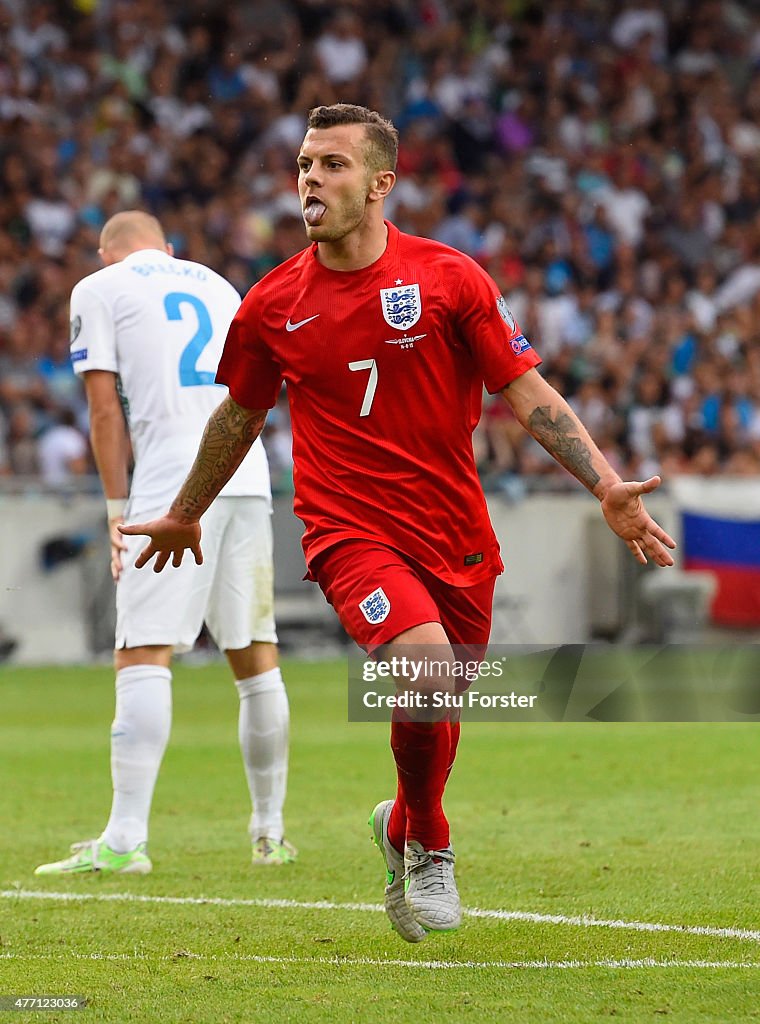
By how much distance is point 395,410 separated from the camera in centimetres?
505

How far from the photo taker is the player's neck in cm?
514

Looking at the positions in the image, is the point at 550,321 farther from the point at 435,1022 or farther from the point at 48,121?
the point at 435,1022

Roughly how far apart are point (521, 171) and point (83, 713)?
1099 centimetres

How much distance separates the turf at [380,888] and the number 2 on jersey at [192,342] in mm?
1901

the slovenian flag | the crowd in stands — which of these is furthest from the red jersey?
the slovenian flag

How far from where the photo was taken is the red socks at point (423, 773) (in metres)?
4.89

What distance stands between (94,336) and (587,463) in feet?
8.87

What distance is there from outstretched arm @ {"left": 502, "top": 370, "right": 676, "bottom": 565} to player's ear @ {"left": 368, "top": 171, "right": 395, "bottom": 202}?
0.72 meters

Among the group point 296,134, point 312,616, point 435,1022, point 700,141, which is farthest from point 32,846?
point 700,141

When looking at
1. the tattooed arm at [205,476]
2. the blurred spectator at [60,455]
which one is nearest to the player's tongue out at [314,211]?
the tattooed arm at [205,476]

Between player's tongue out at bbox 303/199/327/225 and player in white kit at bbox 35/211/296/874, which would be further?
player in white kit at bbox 35/211/296/874

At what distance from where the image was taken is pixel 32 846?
7.22 meters

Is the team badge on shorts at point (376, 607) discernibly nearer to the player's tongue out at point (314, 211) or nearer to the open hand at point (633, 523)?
the open hand at point (633, 523)

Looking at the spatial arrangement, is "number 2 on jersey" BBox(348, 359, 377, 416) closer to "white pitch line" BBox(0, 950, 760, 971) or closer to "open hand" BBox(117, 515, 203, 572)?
"open hand" BBox(117, 515, 203, 572)
